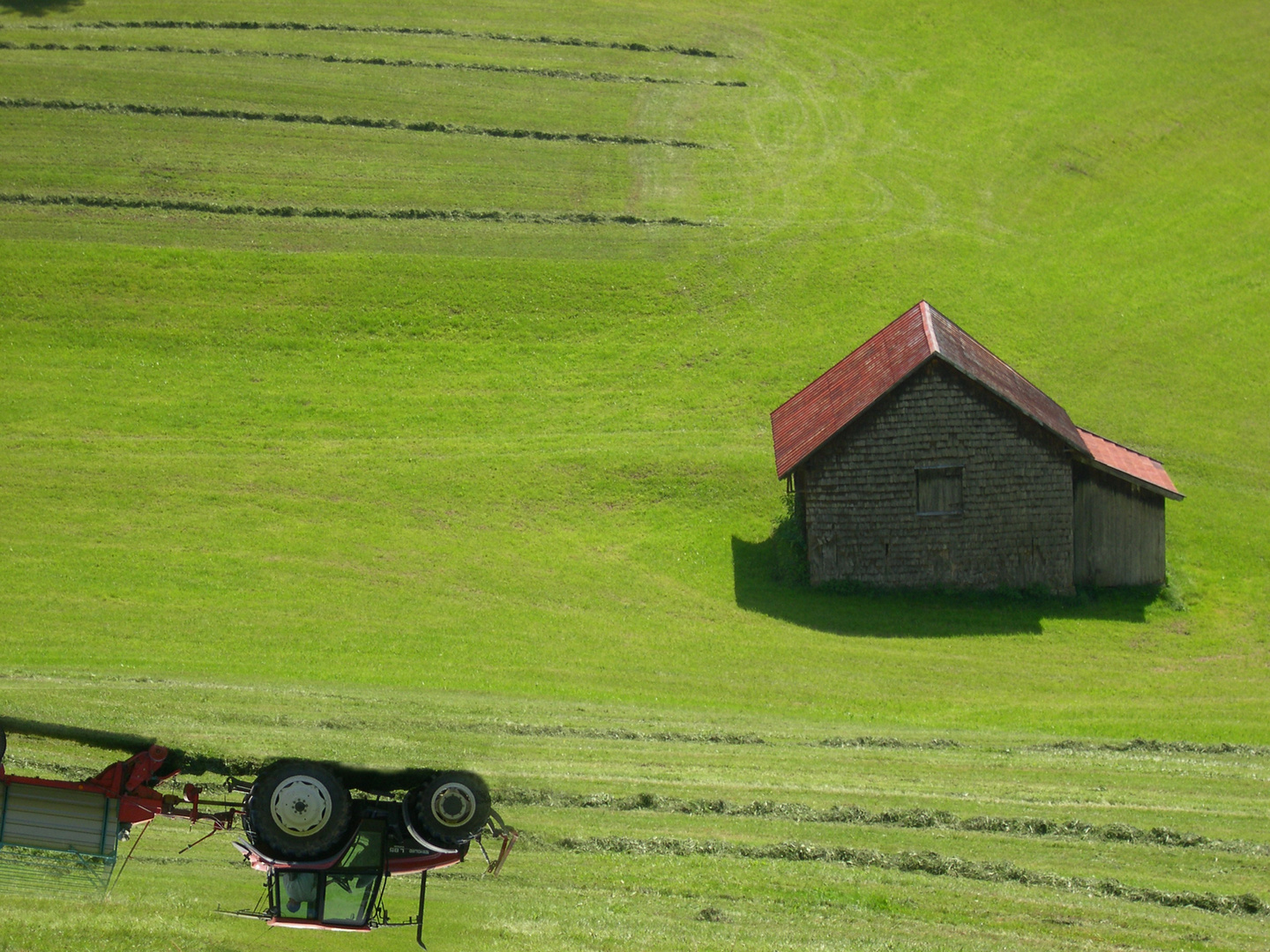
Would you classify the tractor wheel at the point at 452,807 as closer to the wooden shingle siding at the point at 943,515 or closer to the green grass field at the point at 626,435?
the green grass field at the point at 626,435

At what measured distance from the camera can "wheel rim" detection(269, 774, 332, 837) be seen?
1195 cm

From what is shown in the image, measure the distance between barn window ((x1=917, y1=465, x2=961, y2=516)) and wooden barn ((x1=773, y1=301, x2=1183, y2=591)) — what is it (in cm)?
3

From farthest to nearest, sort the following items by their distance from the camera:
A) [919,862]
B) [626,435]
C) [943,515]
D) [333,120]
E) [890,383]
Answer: [333,120] < [626,435] < [943,515] < [890,383] < [919,862]

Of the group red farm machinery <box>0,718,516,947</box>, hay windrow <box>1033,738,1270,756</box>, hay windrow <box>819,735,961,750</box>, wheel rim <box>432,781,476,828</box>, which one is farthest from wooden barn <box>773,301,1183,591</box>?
wheel rim <box>432,781,476,828</box>

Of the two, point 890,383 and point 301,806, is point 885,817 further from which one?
point 890,383

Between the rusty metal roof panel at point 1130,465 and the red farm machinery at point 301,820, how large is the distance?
2823 cm

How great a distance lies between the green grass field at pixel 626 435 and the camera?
19969 mm

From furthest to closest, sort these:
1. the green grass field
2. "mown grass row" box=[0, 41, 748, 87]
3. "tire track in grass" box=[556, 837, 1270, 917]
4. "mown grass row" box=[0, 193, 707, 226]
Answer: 1. "mown grass row" box=[0, 41, 748, 87]
2. "mown grass row" box=[0, 193, 707, 226]
3. the green grass field
4. "tire track in grass" box=[556, 837, 1270, 917]

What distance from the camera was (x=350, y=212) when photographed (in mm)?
55656

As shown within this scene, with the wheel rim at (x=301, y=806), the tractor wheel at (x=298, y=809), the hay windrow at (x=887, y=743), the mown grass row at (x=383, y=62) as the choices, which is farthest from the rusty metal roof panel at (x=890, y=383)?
the mown grass row at (x=383, y=62)

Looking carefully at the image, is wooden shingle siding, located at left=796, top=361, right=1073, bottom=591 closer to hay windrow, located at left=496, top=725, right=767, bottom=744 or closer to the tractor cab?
hay windrow, located at left=496, top=725, right=767, bottom=744

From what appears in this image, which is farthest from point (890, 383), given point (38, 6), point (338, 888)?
point (38, 6)

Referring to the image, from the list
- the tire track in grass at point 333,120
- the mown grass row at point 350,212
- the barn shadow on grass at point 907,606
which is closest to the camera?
the barn shadow on grass at point 907,606

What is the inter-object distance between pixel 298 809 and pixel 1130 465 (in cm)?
3150
